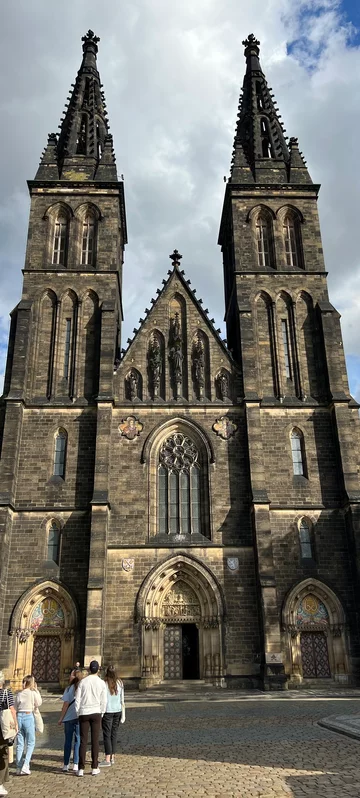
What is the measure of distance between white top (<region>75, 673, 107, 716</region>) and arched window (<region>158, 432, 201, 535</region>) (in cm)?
1546

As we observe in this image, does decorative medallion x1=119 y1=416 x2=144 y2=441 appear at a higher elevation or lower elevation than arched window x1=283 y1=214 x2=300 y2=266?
lower

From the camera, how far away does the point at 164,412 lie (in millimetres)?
26250

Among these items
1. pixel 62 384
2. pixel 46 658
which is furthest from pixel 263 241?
pixel 46 658

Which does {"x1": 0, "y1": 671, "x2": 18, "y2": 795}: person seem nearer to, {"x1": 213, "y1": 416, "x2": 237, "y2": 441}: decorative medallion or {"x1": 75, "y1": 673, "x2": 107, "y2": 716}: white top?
{"x1": 75, "y1": 673, "x2": 107, "y2": 716}: white top

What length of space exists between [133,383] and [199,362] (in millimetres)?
2884

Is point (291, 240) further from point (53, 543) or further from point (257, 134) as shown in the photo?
point (53, 543)

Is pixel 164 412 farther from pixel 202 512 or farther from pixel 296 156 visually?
pixel 296 156

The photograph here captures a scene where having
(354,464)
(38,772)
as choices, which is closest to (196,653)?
(354,464)

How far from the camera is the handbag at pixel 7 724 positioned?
7715 millimetres

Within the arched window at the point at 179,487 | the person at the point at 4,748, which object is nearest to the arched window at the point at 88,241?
the arched window at the point at 179,487

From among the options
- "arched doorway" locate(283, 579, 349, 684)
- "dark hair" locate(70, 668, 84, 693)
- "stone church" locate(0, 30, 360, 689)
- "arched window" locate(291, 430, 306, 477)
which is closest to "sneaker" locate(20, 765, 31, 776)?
"dark hair" locate(70, 668, 84, 693)

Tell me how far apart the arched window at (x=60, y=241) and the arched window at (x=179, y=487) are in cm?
1029

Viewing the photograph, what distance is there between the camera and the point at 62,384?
89.0ft

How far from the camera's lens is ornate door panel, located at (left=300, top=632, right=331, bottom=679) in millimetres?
22859
